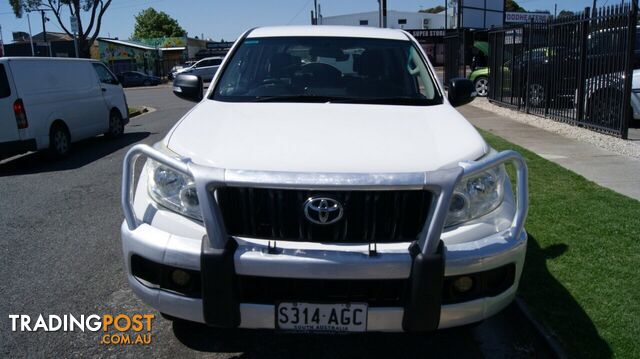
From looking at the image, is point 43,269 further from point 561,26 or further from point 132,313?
point 561,26

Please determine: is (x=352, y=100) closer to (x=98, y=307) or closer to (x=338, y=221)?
(x=338, y=221)

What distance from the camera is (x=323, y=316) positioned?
2.59 m

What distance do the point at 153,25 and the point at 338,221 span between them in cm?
9752

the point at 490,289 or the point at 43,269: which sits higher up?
the point at 490,289

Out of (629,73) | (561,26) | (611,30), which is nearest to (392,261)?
(629,73)

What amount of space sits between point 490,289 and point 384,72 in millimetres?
2088

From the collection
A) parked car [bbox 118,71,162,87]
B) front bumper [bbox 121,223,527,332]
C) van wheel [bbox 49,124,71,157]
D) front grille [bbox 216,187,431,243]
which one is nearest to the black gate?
van wheel [bbox 49,124,71,157]

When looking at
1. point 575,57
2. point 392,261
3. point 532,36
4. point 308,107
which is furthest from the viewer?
point 532,36

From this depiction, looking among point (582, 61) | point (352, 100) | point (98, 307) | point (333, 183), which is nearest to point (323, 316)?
point (333, 183)

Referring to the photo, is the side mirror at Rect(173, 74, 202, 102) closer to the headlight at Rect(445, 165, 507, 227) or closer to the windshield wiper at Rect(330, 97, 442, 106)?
the windshield wiper at Rect(330, 97, 442, 106)

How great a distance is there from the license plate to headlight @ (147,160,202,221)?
Result: 63 centimetres

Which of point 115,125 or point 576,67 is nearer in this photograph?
point 576,67

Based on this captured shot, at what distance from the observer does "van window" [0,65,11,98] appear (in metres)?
9.06

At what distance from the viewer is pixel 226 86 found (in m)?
4.23
